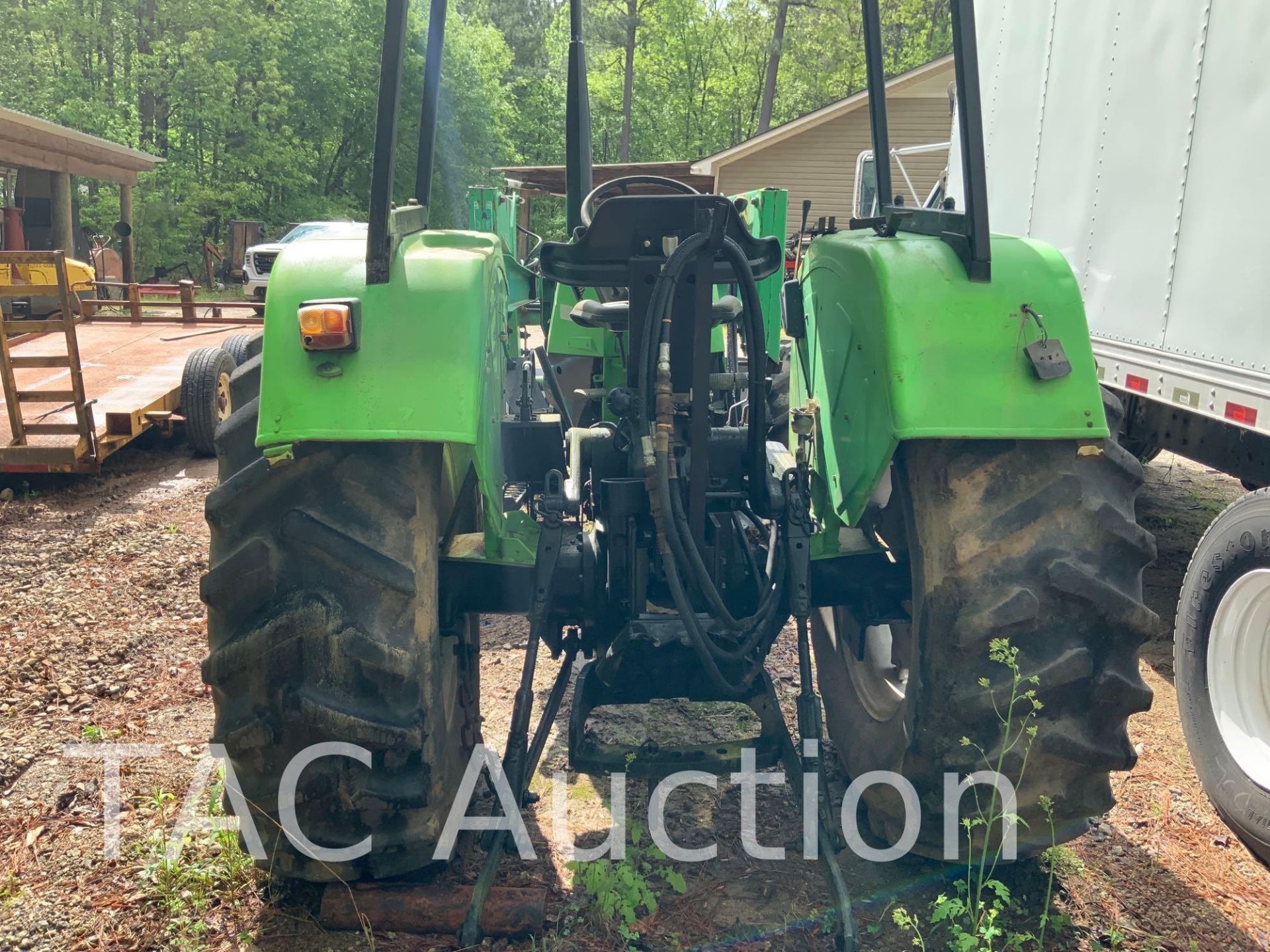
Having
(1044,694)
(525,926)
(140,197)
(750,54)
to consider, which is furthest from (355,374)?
(750,54)

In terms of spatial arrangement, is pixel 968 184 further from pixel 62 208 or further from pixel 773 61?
pixel 773 61

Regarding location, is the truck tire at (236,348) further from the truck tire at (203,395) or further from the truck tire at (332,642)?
the truck tire at (332,642)

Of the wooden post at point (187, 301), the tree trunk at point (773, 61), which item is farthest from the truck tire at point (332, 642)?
the tree trunk at point (773, 61)

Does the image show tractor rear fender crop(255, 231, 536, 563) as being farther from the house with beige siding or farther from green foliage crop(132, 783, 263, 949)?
the house with beige siding

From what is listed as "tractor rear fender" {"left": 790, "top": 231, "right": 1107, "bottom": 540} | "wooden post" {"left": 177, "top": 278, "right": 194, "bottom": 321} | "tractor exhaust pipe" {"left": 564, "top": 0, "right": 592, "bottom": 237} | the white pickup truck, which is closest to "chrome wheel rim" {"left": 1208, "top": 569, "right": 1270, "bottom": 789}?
"tractor rear fender" {"left": 790, "top": 231, "right": 1107, "bottom": 540}

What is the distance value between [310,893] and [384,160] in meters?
1.94

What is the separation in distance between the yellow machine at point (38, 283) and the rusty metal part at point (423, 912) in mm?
5900

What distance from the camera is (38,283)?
13844 mm

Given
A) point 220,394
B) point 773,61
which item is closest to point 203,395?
point 220,394

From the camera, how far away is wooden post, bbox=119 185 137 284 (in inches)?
972

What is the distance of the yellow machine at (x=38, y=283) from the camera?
889 cm

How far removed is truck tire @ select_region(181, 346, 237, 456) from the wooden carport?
1217cm

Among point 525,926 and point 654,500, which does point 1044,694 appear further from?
point 525,926

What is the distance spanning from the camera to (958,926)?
2770 mm
